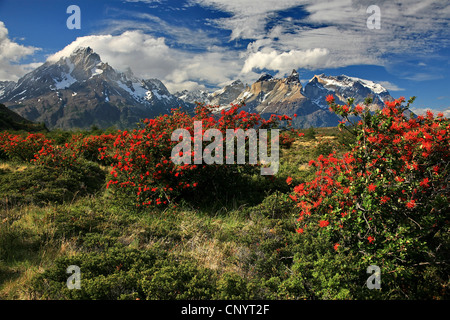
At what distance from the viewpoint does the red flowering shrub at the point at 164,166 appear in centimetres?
701

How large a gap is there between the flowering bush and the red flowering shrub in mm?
3448

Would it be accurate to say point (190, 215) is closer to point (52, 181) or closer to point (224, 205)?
point (224, 205)

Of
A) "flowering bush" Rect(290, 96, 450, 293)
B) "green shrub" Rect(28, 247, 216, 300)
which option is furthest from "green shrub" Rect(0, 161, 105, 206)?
"flowering bush" Rect(290, 96, 450, 293)

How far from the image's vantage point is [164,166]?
7.10 m

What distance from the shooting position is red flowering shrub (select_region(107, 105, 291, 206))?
7008 mm

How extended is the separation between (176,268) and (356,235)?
2.80 metres

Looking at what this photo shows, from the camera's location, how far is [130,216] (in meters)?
6.30

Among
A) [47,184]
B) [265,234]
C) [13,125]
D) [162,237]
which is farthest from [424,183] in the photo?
[13,125]

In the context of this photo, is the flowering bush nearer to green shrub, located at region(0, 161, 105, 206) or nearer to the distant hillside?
green shrub, located at region(0, 161, 105, 206)

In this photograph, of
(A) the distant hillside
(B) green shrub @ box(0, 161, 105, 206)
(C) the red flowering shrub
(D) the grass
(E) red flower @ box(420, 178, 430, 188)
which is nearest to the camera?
(E) red flower @ box(420, 178, 430, 188)

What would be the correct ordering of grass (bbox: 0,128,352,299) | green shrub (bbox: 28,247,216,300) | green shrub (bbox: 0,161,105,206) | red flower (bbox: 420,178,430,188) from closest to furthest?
green shrub (bbox: 28,247,216,300) < red flower (bbox: 420,178,430,188) < grass (bbox: 0,128,352,299) < green shrub (bbox: 0,161,105,206)

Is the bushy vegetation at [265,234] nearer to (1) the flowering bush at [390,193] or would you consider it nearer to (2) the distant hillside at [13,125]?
(1) the flowering bush at [390,193]

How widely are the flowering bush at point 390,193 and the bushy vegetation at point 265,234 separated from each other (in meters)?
0.02
